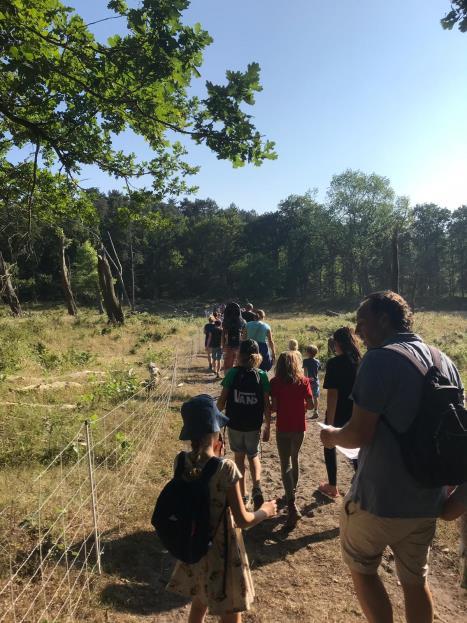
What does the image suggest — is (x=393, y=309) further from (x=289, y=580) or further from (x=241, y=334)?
(x=241, y=334)

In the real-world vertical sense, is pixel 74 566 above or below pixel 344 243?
below

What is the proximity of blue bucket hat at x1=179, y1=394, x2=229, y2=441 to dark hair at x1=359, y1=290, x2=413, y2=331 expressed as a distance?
1142mm

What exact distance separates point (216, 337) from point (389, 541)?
956cm

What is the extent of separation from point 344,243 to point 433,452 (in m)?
59.9

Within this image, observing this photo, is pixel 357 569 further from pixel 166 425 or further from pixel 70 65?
pixel 70 65

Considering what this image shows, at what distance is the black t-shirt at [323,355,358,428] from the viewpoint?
4523 millimetres

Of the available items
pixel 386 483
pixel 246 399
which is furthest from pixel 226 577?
pixel 246 399

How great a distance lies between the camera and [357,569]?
7.65 ft

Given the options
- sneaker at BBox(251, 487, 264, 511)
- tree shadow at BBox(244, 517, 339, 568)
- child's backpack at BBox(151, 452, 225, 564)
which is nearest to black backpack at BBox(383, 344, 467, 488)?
child's backpack at BBox(151, 452, 225, 564)

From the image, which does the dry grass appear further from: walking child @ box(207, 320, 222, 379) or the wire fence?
walking child @ box(207, 320, 222, 379)

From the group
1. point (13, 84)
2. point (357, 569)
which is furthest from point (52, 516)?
point (13, 84)

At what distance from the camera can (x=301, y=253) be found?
6538 centimetres

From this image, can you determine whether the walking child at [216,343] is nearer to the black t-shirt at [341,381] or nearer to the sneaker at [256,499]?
the sneaker at [256,499]

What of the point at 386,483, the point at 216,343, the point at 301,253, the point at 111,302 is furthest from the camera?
the point at 301,253
